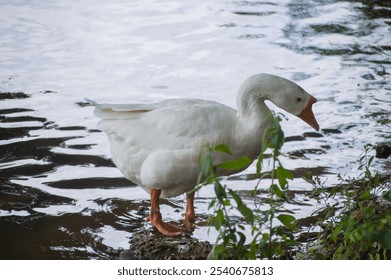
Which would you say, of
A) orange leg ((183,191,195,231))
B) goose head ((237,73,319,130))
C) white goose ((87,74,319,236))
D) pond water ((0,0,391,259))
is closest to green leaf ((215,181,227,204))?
pond water ((0,0,391,259))

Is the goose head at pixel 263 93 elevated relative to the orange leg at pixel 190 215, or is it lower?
elevated

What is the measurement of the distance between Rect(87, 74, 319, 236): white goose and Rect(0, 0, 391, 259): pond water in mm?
413

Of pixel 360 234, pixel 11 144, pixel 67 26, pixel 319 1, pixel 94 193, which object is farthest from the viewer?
pixel 319 1

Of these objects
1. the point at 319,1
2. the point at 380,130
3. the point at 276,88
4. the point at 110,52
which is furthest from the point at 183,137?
the point at 319,1

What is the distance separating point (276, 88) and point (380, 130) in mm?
2071

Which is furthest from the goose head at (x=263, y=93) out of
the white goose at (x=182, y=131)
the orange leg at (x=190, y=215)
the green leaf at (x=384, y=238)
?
the green leaf at (x=384, y=238)

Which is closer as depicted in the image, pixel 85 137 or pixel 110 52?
pixel 85 137

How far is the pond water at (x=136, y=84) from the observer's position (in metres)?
5.04

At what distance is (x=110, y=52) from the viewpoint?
8.13 metres

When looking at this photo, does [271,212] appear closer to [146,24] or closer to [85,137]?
[85,137]

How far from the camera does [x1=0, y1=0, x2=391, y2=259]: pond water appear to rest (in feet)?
16.5

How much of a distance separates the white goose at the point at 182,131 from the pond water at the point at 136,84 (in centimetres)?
41

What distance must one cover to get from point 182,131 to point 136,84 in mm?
2725

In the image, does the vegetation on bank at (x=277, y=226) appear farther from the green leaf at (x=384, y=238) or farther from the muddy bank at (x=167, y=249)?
the muddy bank at (x=167, y=249)
